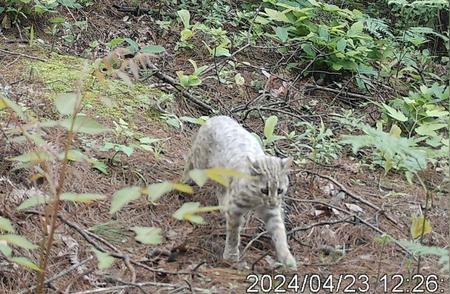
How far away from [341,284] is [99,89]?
9.10 ft

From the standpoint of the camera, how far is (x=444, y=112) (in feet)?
17.9

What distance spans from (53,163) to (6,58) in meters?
2.20

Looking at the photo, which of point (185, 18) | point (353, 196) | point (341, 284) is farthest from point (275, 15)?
point (341, 284)

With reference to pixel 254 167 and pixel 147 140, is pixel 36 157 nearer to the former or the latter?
pixel 254 167

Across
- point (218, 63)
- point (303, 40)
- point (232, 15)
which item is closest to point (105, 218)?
point (218, 63)

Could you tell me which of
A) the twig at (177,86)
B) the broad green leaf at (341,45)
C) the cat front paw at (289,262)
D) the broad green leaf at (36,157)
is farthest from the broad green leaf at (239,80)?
the broad green leaf at (36,157)

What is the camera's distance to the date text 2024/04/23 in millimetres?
3357

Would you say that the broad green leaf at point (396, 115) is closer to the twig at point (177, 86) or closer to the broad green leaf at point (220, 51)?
the twig at point (177, 86)

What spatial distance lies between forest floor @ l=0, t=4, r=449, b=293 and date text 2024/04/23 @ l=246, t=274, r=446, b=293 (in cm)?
2

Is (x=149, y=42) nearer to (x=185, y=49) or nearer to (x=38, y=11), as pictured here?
(x=185, y=49)

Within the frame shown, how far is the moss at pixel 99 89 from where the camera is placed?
206 inches

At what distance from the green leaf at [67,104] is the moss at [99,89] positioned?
2762 millimetres

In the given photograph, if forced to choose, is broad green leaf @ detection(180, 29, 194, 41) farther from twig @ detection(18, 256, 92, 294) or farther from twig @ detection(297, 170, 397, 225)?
twig @ detection(18, 256, 92, 294)

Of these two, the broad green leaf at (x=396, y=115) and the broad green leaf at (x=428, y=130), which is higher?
the broad green leaf at (x=428, y=130)
